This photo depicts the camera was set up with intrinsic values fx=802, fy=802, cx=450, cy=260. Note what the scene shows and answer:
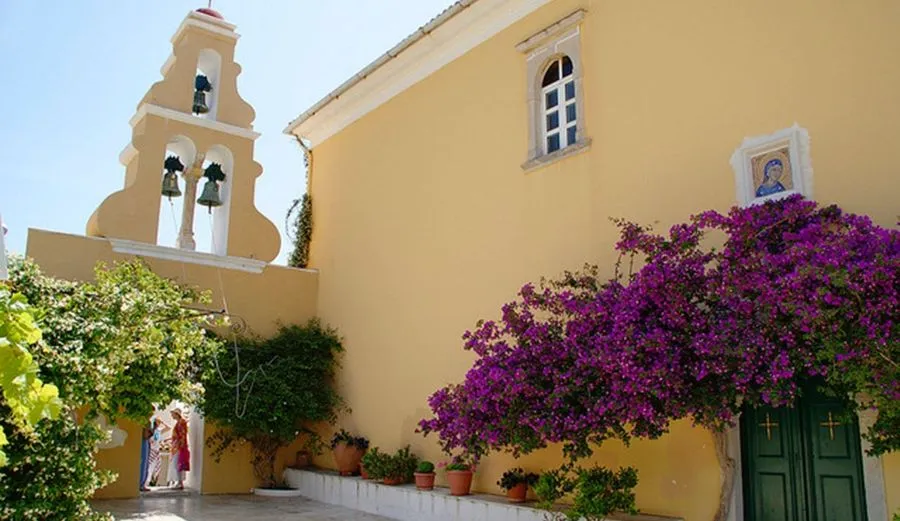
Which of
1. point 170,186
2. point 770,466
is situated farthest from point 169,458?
point 770,466

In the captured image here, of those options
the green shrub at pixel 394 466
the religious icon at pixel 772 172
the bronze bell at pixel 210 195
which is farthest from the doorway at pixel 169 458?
the religious icon at pixel 772 172

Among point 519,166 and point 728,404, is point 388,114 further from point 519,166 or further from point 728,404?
point 728,404

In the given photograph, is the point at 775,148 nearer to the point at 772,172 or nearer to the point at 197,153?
the point at 772,172

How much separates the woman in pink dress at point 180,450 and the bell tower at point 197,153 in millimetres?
3132

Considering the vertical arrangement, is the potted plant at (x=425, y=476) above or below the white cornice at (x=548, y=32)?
below

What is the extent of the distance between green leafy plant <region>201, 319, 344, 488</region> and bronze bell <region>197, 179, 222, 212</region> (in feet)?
7.87

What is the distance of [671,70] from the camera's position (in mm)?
8703

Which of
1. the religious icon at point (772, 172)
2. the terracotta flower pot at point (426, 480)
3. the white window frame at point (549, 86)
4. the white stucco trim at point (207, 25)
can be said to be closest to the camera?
the religious icon at point (772, 172)

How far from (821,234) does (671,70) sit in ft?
10.1

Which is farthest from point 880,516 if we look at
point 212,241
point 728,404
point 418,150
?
point 212,241

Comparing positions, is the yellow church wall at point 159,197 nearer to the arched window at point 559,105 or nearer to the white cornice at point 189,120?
the white cornice at point 189,120

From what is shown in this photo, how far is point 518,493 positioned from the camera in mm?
9219

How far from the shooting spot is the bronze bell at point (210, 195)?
1339 cm

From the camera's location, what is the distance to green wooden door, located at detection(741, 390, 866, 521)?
22.3ft
